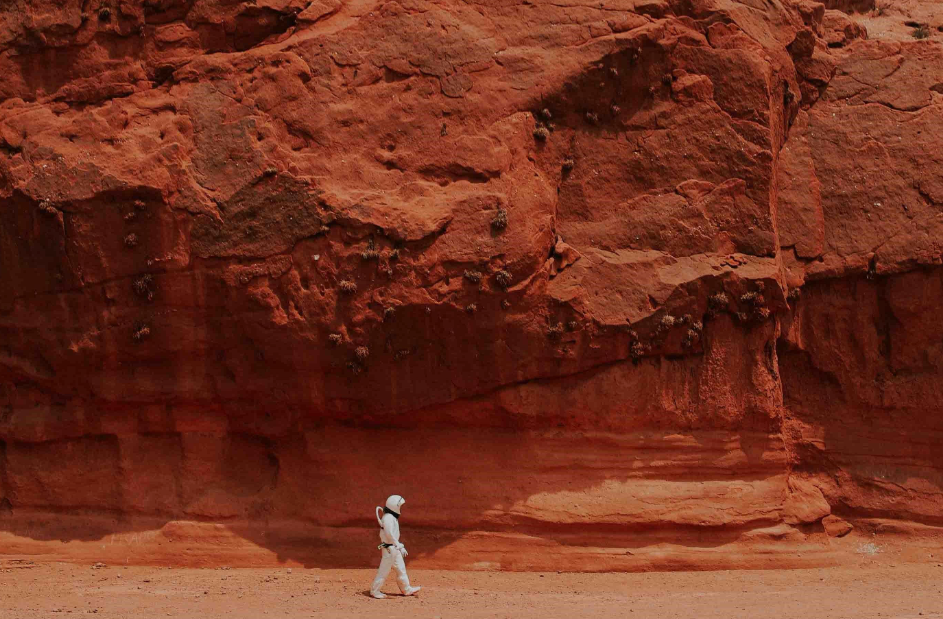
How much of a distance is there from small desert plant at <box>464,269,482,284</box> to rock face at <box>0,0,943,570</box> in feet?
0.36

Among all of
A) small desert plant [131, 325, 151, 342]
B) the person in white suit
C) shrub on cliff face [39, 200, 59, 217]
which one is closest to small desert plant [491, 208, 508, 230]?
the person in white suit

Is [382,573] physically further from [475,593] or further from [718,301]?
[718,301]

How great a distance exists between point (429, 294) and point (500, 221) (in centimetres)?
101

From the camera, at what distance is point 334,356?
11.4 metres

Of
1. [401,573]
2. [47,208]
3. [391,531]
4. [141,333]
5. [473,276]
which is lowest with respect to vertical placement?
[401,573]

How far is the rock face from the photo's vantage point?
11344 mm


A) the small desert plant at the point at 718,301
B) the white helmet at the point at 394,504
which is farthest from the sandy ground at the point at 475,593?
the small desert plant at the point at 718,301

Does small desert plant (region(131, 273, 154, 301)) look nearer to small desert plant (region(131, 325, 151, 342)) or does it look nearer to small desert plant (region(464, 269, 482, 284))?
small desert plant (region(131, 325, 151, 342))

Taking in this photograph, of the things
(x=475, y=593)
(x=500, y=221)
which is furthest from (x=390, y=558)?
(x=500, y=221)

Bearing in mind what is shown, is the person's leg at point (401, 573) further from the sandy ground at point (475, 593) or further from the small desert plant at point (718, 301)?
the small desert plant at point (718, 301)

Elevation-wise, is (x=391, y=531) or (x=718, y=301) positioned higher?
(x=718, y=301)

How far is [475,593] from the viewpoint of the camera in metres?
10.5

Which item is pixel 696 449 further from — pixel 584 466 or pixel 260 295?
pixel 260 295

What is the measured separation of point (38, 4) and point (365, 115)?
385cm
